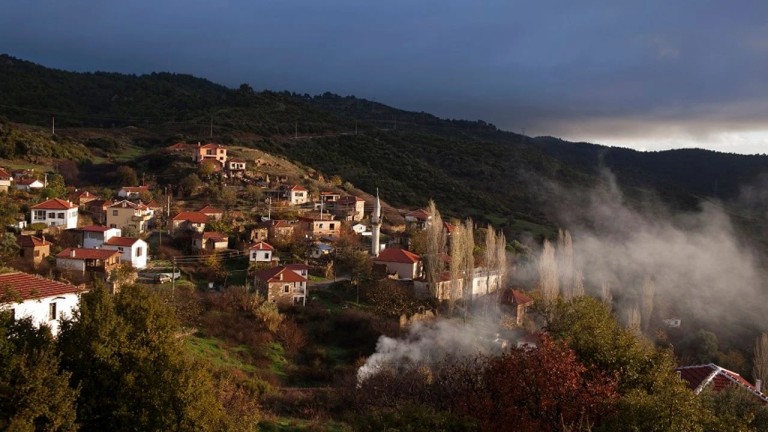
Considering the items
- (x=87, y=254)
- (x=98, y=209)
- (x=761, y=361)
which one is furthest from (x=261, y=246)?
(x=761, y=361)

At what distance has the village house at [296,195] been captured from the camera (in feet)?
152

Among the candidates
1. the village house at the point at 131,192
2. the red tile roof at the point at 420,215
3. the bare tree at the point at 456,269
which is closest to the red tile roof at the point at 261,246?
the bare tree at the point at 456,269

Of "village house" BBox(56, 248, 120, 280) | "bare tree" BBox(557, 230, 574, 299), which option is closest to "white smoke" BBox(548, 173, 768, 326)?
"bare tree" BBox(557, 230, 574, 299)

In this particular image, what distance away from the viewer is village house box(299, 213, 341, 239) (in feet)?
127

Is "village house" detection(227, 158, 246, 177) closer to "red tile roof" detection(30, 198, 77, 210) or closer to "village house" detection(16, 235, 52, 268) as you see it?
"red tile roof" detection(30, 198, 77, 210)

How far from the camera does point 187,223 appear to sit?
36.3 meters

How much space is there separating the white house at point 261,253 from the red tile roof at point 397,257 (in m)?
5.81

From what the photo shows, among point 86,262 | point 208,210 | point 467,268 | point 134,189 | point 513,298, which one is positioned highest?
point 134,189

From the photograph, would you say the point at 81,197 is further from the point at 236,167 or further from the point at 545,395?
the point at 545,395

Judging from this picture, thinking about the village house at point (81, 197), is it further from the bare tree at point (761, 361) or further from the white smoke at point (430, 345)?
the bare tree at point (761, 361)

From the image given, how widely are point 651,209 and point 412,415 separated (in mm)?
71242

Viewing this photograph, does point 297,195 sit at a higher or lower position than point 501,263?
higher

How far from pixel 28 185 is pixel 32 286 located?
29518 millimetres

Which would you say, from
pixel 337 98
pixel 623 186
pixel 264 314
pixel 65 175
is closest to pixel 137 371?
pixel 264 314
